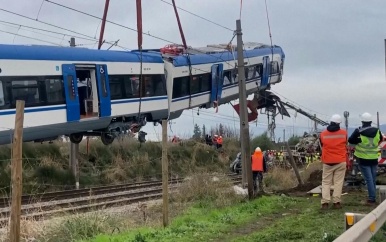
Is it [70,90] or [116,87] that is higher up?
[116,87]

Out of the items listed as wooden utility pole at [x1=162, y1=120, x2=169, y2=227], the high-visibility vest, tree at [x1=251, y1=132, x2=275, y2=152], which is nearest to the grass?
tree at [x1=251, y1=132, x2=275, y2=152]

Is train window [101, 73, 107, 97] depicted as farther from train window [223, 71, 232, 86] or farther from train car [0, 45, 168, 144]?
train window [223, 71, 232, 86]

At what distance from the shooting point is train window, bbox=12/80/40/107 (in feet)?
49.3

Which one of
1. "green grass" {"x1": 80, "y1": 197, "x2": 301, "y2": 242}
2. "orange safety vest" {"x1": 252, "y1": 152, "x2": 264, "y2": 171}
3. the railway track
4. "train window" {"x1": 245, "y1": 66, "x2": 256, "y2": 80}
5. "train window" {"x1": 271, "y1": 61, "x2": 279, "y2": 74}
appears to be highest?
"train window" {"x1": 271, "y1": 61, "x2": 279, "y2": 74}

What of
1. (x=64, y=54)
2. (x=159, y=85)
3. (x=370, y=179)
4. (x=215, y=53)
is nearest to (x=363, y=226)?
(x=370, y=179)

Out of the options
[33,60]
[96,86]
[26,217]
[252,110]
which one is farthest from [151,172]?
[26,217]

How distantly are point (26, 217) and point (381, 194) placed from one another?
A: 6.17 meters

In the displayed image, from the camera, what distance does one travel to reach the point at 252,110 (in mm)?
32750

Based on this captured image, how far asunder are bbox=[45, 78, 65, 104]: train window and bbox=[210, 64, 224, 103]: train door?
9.31 meters

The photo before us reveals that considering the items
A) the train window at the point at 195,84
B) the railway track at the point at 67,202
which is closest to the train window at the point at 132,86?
the railway track at the point at 67,202

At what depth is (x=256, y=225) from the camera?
29.9 feet

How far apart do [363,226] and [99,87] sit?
13.7 m

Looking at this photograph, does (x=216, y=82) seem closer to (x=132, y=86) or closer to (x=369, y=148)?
(x=132, y=86)

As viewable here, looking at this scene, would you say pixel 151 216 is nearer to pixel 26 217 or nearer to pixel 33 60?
pixel 26 217
